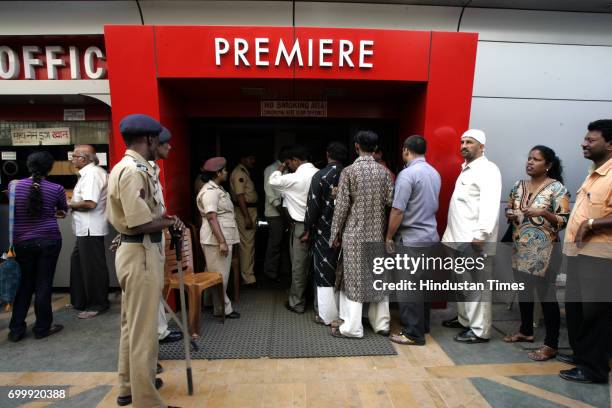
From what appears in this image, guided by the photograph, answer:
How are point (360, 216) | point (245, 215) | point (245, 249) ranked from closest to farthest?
point (360, 216) < point (245, 215) < point (245, 249)

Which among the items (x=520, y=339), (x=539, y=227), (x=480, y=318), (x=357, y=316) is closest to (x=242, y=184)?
(x=357, y=316)

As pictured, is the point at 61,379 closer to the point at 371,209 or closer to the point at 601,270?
the point at 371,209

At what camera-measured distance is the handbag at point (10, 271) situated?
3354mm

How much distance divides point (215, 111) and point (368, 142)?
229 centimetres

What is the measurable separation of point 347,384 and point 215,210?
2.01 metres

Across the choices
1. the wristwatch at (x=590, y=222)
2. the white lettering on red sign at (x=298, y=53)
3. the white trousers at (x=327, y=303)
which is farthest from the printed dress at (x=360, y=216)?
the wristwatch at (x=590, y=222)

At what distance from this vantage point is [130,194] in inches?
86.0

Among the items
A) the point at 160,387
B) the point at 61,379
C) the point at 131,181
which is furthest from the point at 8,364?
the point at 131,181

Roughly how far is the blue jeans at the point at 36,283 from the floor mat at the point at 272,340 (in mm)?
1320

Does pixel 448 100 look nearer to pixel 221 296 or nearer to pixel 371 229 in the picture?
pixel 371 229

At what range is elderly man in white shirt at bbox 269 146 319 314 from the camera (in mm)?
4035

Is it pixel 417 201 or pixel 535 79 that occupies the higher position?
pixel 535 79

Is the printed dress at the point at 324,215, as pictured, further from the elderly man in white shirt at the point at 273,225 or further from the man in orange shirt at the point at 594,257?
the man in orange shirt at the point at 594,257

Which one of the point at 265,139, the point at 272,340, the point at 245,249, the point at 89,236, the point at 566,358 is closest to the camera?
the point at 566,358
